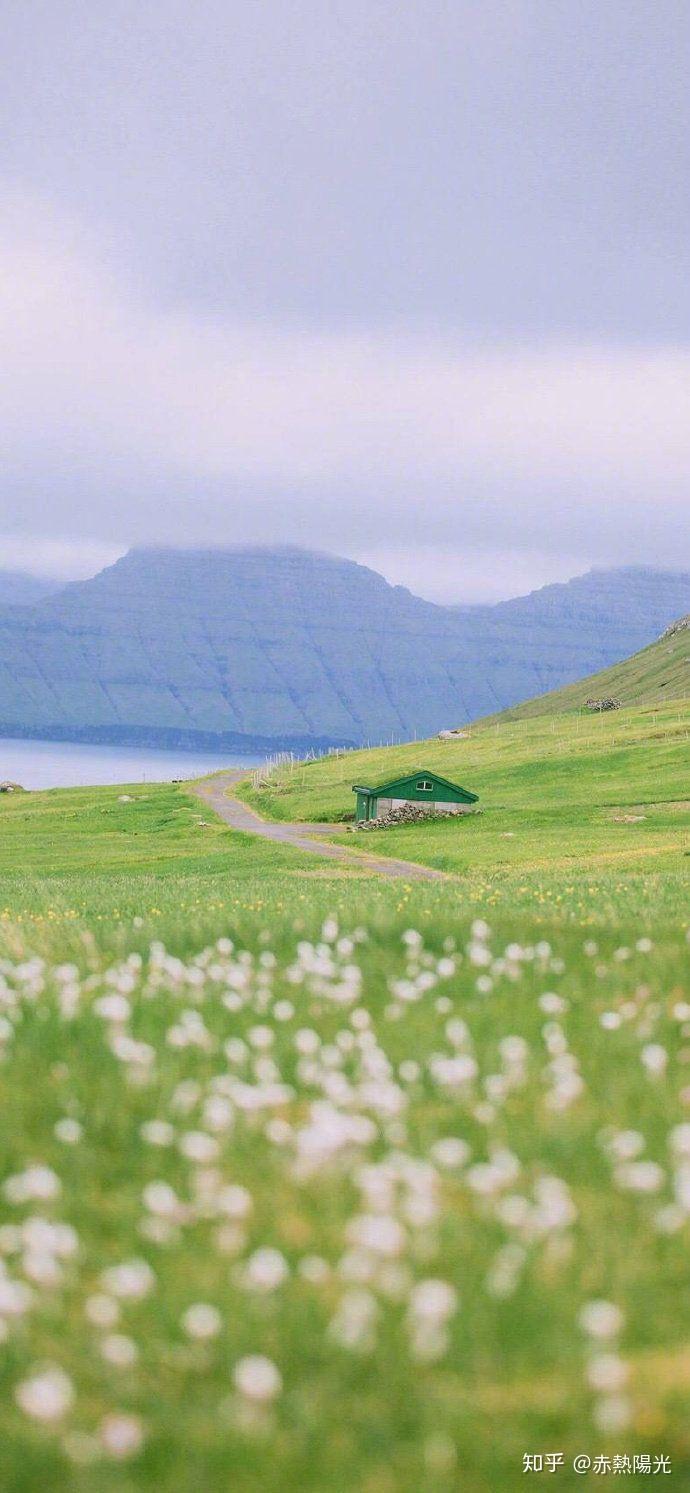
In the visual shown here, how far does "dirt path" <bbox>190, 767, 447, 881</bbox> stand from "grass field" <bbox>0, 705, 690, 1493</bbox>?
3046 cm

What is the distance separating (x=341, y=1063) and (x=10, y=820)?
14706 cm

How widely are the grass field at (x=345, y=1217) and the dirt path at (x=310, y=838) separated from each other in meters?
30.5

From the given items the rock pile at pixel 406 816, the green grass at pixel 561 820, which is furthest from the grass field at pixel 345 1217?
the rock pile at pixel 406 816

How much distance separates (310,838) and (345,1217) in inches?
3951

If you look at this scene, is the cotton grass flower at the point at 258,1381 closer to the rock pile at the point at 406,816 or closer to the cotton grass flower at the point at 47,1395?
the cotton grass flower at the point at 47,1395

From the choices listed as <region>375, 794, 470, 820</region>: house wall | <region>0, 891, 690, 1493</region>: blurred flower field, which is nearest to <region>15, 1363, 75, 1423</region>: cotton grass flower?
<region>0, 891, 690, 1493</region>: blurred flower field

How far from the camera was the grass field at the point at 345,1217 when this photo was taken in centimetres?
437

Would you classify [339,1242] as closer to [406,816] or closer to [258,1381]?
[258,1381]

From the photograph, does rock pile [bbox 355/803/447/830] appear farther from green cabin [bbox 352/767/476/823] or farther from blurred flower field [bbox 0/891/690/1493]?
blurred flower field [bbox 0/891/690/1493]

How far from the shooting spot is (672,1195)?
576cm

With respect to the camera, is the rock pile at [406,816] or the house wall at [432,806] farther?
the house wall at [432,806]

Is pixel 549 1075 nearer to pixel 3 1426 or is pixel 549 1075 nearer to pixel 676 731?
pixel 3 1426

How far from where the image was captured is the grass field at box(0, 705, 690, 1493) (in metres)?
4.37

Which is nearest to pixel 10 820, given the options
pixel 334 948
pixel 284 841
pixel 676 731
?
pixel 284 841
